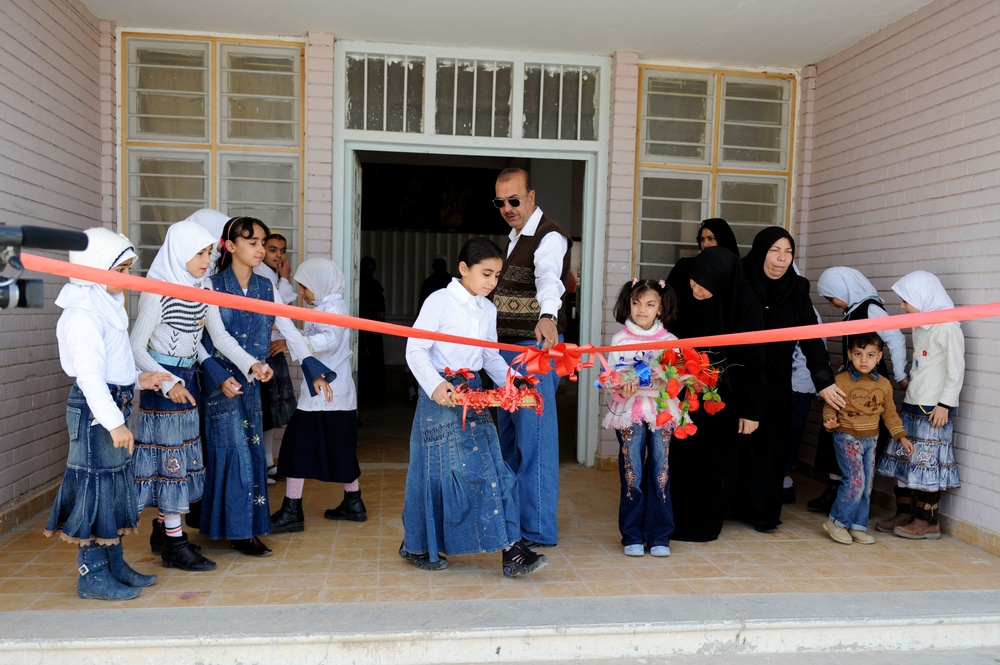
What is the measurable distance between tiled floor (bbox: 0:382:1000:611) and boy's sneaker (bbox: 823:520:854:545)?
50 mm

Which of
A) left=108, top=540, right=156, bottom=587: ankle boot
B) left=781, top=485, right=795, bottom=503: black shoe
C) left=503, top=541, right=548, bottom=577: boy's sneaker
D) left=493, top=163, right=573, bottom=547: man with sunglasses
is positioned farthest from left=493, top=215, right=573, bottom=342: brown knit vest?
left=781, top=485, right=795, bottom=503: black shoe

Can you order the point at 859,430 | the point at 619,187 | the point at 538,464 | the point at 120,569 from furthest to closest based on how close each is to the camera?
1. the point at 619,187
2. the point at 859,430
3. the point at 538,464
4. the point at 120,569

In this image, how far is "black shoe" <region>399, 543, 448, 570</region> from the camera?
3.75 m

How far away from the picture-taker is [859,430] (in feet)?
14.3

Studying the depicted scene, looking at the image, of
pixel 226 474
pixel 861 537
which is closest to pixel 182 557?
pixel 226 474

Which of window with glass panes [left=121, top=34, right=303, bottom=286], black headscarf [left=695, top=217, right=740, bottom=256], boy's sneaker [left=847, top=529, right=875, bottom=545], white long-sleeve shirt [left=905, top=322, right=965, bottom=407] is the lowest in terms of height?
boy's sneaker [left=847, top=529, right=875, bottom=545]

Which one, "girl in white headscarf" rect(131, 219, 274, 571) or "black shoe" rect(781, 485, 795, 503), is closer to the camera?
"girl in white headscarf" rect(131, 219, 274, 571)

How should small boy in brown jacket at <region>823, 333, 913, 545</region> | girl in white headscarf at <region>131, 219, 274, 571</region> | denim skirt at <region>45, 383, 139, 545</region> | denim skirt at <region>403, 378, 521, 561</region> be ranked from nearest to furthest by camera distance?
denim skirt at <region>45, 383, 139, 545</region>, girl in white headscarf at <region>131, 219, 274, 571</region>, denim skirt at <region>403, 378, 521, 561</region>, small boy in brown jacket at <region>823, 333, 913, 545</region>

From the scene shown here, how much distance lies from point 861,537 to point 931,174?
2.20 metres

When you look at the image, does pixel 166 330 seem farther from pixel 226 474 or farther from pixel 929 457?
pixel 929 457

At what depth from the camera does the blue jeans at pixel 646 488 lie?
4.08 metres

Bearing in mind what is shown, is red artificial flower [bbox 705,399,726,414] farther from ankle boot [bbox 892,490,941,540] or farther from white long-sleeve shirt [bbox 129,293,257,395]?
white long-sleeve shirt [bbox 129,293,257,395]

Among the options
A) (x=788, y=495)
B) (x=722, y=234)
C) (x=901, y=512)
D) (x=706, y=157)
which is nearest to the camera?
(x=901, y=512)

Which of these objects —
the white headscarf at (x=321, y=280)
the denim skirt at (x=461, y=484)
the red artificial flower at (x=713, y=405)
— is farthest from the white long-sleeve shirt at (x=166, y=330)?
the red artificial flower at (x=713, y=405)
